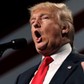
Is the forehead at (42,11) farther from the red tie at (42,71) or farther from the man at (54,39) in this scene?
the red tie at (42,71)

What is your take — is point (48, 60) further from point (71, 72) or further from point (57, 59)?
point (71, 72)

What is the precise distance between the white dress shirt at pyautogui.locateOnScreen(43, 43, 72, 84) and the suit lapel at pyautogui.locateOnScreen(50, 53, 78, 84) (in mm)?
26

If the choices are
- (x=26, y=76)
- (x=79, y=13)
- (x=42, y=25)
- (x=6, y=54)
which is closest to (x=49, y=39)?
(x=42, y=25)

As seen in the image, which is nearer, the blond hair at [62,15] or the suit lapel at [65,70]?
the suit lapel at [65,70]

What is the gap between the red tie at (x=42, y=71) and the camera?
153 cm

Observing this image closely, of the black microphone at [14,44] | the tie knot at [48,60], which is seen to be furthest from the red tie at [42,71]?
the black microphone at [14,44]

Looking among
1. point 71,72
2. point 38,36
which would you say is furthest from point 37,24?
point 71,72

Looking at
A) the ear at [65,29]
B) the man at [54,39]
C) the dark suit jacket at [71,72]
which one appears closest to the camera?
the dark suit jacket at [71,72]

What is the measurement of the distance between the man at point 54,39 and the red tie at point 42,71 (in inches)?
0.6

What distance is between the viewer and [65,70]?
1.49m

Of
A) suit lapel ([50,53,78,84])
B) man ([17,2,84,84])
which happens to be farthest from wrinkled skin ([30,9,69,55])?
suit lapel ([50,53,78,84])

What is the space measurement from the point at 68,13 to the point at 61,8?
4 centimetres

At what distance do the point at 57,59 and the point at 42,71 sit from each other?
81mm

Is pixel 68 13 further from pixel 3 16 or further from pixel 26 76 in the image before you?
pixel 3 16
